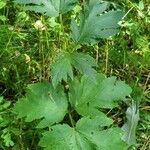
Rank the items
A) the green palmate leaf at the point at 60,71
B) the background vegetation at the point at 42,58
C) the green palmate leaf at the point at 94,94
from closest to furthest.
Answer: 1. the green palmate leaf at the point at 60,71
2. the green palmate leaf at the point at 94,94
3. the background vegetation at the point at 42,58

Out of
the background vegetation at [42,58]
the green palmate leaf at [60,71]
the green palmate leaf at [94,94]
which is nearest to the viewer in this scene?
the green palmate leaf at [60,71]

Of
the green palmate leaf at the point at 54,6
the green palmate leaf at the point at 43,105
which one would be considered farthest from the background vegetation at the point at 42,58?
the green palmate leaf at the point at 54,6

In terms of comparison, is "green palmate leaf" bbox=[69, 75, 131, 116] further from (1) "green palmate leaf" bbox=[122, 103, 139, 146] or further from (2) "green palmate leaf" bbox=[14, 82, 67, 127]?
(1) "green palmate leaf" bbox=[122, 103, 139, 146]

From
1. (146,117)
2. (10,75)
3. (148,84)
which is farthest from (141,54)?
(10,75)

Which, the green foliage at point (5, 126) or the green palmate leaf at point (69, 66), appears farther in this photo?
the green foliage at point (5, 126)

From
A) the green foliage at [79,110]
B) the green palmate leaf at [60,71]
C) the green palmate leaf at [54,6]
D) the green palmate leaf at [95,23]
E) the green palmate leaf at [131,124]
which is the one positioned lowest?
the green palmate leaf at [131,124]

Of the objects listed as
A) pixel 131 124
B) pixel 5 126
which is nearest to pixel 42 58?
pixel 5 126

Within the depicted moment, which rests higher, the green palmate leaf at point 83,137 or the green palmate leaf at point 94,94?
the green palmate leaf at point 94,94

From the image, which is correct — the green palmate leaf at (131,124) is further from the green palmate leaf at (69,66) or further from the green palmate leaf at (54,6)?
the green palmate leaf at (54,6)
